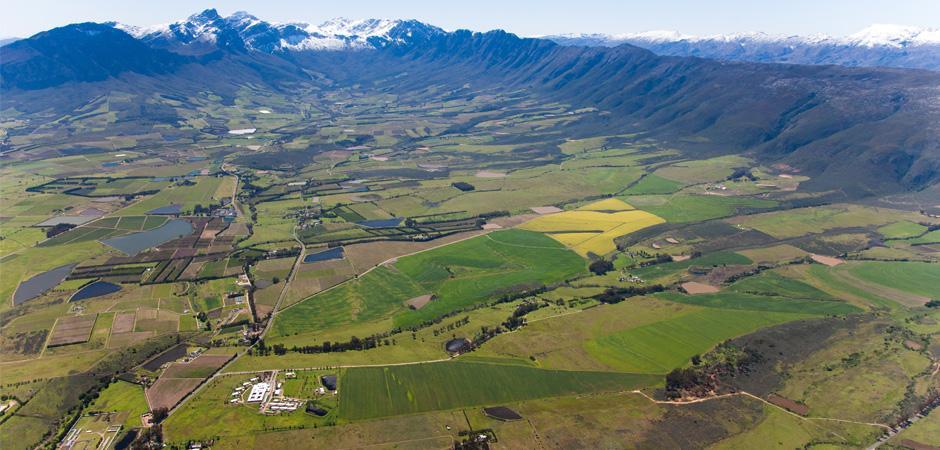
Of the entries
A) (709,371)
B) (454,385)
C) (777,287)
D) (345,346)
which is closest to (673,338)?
(709,371)

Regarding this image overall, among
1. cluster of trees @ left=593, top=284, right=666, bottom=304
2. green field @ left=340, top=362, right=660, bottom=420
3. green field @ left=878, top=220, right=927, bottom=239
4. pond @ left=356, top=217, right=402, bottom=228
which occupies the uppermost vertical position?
pond @ left=356, top=217, right=402, bottom=228

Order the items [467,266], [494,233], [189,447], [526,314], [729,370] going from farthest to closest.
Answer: [494,233]
[467,266]
[526,314]
[729,370]
[189,447]

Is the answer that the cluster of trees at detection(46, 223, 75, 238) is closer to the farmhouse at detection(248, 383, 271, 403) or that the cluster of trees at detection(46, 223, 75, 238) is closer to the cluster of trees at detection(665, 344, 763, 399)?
the farmhouse at detection(248, 383, 271, 403)

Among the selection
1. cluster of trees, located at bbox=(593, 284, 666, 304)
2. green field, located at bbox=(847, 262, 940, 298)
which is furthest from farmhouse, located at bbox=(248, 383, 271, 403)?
green field, located at bbox=(847, 262, 940, 298)

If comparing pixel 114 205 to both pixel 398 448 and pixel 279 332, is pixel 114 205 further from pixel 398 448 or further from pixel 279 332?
pixel 398 448

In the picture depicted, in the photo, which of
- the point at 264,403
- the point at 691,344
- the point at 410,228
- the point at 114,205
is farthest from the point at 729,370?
the point at 114,205

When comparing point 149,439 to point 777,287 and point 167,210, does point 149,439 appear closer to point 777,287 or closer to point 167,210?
point 777,287
